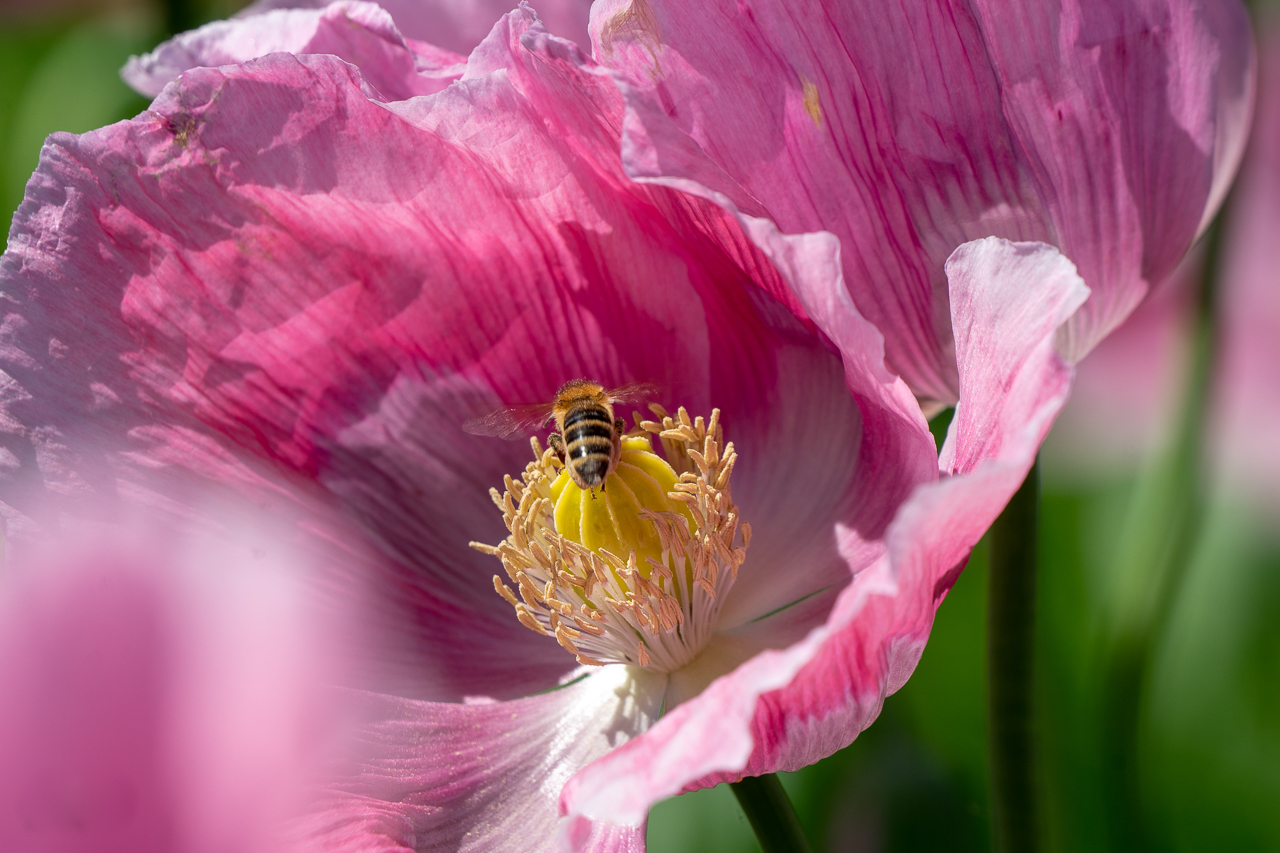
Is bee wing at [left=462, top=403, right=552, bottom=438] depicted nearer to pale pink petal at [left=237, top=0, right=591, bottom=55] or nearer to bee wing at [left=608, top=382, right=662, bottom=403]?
bee wing at [left=608, top=382, right=662, bottom=403]

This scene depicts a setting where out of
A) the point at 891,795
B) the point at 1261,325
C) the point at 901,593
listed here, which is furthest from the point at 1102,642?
the point at 1261,325

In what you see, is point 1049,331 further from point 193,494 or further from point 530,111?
point 193,494

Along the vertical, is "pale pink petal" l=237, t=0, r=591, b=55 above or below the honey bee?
above

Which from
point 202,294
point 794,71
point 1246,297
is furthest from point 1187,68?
point 1246,297

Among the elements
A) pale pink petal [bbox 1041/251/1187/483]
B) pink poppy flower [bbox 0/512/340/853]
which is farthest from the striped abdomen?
pale pink petal [bbox 1041/251/1187/483]

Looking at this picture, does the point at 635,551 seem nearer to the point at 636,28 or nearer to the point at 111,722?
the point at 636,28

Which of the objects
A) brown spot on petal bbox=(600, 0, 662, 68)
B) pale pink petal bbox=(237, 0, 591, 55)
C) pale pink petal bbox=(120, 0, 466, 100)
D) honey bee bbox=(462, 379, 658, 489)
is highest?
pale pink petal bbox=(237, 0, 591, 55)
